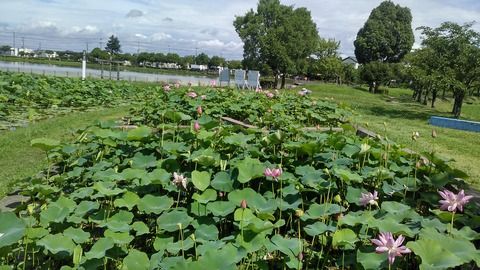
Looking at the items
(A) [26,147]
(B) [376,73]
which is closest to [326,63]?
(B) [376,73]

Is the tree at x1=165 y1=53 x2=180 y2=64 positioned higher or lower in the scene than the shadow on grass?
higher

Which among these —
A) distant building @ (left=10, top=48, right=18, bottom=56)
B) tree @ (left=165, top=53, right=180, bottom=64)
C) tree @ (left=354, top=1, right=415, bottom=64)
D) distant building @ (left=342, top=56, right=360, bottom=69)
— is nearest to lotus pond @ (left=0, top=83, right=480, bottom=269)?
tree @ (left=354, top=1, right=415, bottom=64)

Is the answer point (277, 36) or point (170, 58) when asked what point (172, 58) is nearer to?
point (170, 58)

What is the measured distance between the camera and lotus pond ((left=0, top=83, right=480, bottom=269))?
206 cm

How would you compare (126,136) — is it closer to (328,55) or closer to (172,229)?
(172,229)

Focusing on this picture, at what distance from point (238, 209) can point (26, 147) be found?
4.73 m

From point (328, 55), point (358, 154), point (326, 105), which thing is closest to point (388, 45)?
point (328, 55)

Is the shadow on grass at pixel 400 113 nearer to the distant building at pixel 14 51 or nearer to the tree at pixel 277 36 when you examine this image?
the tree at pixel 277 36

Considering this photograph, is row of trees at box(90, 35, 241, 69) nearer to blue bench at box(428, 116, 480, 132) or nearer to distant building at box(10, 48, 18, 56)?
distant building at box(10, 48, 18, 56)

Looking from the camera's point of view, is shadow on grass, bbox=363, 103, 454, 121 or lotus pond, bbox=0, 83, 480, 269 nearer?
lotus pond, bbox=0, 83, 480, 269

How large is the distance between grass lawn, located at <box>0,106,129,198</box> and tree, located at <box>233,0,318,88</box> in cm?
2225

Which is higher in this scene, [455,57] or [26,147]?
[455,57]

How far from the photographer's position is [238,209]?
2.39 metres

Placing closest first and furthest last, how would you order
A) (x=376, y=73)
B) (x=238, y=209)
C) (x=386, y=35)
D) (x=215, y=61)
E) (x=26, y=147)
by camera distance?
(x=238, y=209), (x=26, y=147), (x=376, y=73), (x=386, y=35), (x=215, y=61)
